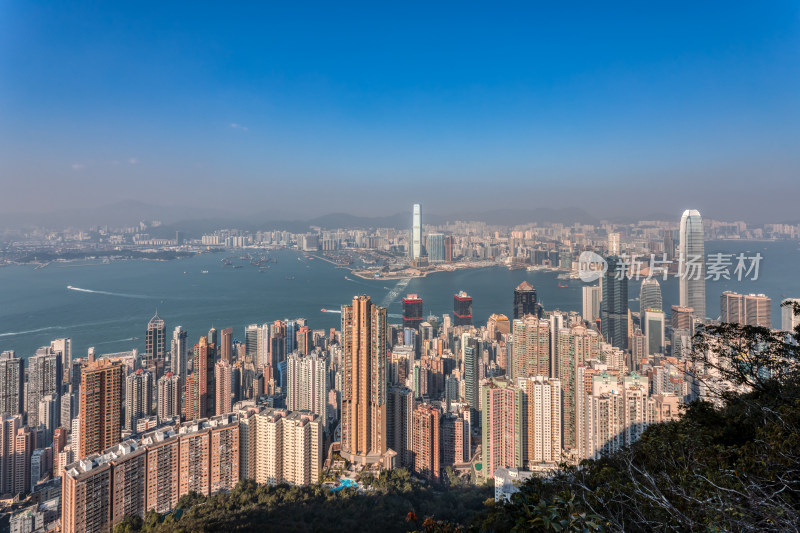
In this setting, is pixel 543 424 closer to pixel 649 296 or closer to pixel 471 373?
pixel 471 373

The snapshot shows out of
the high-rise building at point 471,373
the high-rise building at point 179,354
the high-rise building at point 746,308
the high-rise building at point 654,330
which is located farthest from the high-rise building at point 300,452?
the high-rise building at point 654,330

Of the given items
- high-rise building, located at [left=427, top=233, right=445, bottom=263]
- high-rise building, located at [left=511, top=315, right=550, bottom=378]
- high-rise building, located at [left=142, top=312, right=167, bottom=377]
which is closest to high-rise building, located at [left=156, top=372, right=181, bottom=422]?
high-rise building, located at [left=142, top=312, right=167, bottom=377]

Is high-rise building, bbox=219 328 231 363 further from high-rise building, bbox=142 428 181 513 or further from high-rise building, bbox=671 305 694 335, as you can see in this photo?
high-rise building, bbox=671 305 694 335

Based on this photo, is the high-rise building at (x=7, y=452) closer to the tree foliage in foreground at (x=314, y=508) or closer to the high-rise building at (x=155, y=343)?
the tree foliage in foreground at (x=314, y=508)

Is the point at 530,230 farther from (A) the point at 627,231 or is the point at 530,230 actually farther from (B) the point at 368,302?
(B) the point at 368,302

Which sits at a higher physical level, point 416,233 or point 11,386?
point 416,233

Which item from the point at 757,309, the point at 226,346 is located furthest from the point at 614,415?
the point at 226,346
